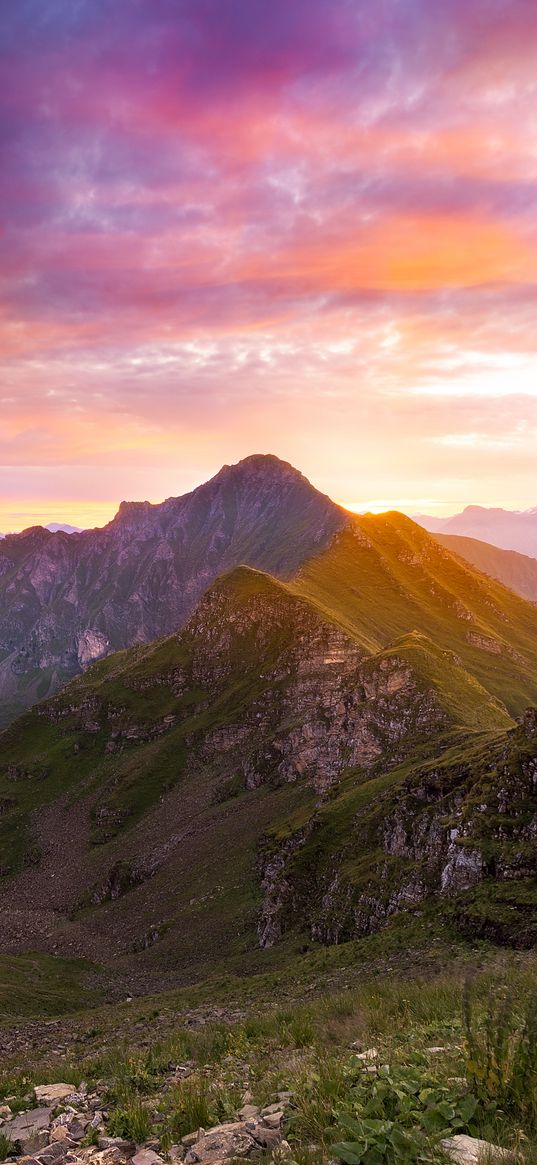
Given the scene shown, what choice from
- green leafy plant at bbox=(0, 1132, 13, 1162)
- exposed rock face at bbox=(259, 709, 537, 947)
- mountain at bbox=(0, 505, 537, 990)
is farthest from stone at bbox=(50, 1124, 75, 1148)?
mountain at bbox=(0, 505, 537, 990)

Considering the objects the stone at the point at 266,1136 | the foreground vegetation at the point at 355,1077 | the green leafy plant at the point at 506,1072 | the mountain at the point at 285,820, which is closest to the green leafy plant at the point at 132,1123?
the foreground vegetation at the point at 355,1077

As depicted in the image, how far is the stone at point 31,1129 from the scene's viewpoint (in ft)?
36.1

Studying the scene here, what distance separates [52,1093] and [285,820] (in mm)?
102881

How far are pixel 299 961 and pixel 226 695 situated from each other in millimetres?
133417

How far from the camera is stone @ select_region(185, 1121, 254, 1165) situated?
841 cm

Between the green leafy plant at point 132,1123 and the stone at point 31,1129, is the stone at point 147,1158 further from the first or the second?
the stone at point 31,1129

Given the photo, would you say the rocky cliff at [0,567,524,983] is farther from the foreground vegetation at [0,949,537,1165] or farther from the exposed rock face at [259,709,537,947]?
the foreground vegetation at [0,949,537,1165]

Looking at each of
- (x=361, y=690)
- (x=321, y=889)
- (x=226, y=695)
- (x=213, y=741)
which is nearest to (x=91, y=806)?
(x=213, y=741)

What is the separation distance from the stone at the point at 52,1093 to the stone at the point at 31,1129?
51cm

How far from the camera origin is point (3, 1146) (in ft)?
36.0

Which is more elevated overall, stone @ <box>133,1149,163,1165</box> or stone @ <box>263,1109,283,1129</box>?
stone @ <box>263,1109,283,1129</box>

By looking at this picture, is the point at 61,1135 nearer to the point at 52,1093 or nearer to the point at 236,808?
the point at 52,1093

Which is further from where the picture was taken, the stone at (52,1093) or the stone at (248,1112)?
the stone at (52,1093)

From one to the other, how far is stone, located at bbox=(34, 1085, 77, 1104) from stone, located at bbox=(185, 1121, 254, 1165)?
7.78 meters
